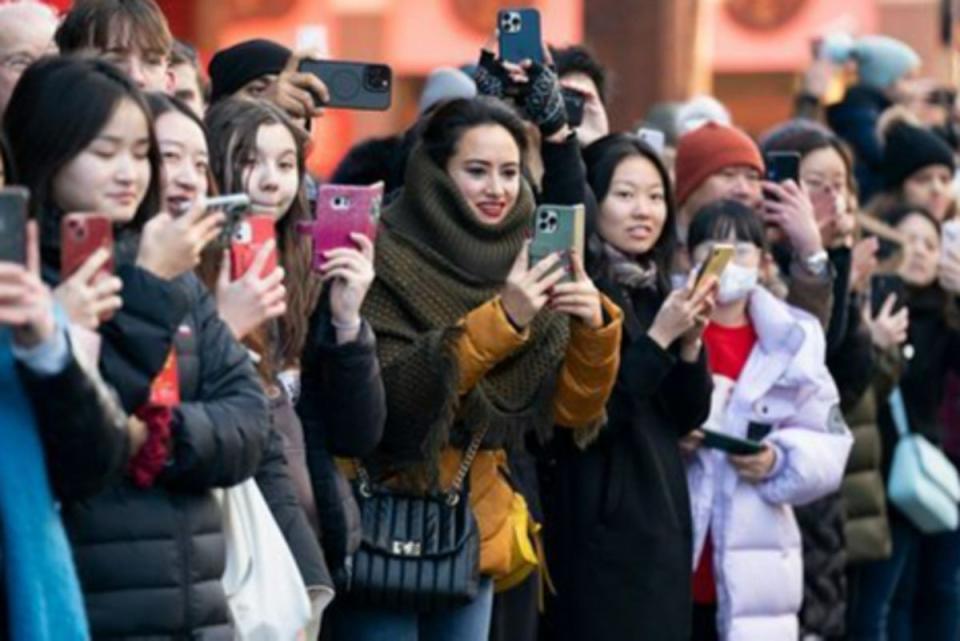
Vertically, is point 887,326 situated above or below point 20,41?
below

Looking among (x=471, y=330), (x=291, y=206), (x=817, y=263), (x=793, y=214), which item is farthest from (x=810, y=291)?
(x=291, y=206)

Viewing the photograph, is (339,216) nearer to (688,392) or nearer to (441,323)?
(441,323)

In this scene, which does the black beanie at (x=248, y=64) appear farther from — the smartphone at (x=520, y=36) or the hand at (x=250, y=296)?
the hand at (x=250, y=296)

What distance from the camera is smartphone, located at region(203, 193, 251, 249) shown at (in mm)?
6426

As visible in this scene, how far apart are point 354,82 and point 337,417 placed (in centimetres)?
124

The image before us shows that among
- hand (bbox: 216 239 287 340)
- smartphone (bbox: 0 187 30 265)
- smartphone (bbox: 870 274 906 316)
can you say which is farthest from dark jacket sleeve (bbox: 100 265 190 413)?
smartphone (bbox: 870 274 906 316)

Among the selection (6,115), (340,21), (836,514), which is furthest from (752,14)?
(6,115)

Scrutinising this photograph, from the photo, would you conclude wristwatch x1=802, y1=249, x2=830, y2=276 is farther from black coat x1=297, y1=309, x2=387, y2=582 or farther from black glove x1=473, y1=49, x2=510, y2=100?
black coat x1=297, y1=309, x2=387, y2=582

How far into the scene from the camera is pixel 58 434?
582 centimetres

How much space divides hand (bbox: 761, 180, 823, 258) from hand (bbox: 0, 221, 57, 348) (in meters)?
4.52

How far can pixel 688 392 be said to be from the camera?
8.98 meters

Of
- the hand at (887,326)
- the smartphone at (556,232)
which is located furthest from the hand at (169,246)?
the hand at (887,326)

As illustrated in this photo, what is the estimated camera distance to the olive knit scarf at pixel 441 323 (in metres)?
7.88

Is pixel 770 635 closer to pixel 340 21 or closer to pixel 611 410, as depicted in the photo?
pixel 611 410
